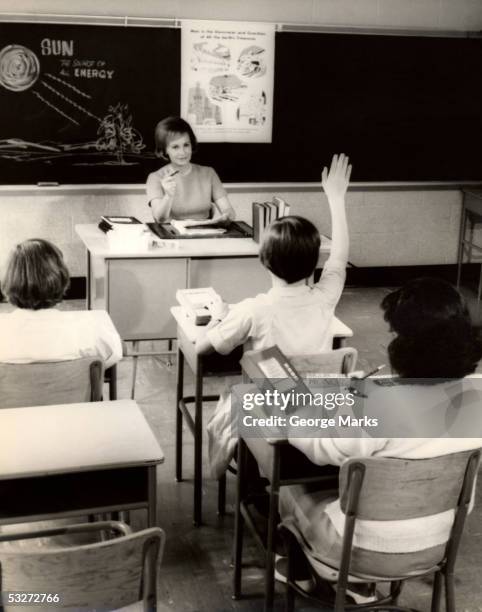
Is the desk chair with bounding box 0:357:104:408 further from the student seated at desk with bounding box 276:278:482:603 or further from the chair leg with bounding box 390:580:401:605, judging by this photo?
the chair leg with bounding box 390:580:401:605

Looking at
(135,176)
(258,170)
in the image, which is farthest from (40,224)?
(258,170)

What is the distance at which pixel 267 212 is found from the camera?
4770 mm

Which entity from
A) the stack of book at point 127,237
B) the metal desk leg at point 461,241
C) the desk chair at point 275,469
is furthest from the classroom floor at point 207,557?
the metal desk leg at point 461,241

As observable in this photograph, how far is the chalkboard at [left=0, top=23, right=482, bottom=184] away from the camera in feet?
19.3

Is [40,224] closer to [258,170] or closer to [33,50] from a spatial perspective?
[33,50]

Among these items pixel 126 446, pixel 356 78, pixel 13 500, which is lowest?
pixel 13 500

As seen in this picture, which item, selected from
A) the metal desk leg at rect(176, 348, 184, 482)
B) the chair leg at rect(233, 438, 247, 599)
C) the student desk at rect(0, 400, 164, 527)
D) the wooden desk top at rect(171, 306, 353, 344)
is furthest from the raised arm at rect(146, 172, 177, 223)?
the student desk at rect(0, 400, 164, 527)

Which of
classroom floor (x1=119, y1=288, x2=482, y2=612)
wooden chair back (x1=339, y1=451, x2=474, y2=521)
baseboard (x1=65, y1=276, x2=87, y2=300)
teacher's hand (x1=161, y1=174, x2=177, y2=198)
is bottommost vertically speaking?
classroom floor (x1=119, y1=288, x2=482, y2=612)

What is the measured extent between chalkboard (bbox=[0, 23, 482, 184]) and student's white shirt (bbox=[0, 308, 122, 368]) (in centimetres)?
316

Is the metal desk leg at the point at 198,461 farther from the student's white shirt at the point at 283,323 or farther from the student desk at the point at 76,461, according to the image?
the student desk at the point at 76,461

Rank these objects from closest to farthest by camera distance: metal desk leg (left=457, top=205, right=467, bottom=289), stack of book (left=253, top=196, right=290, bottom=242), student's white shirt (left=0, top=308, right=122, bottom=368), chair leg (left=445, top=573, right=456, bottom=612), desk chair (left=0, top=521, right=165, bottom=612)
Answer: desk chair (left=0, top=521, right=165, bottom=612), chair leg (left=445, top=573, right=456, bottom=612), student's white shirt (left=0, top=308, right=122, bottom=368), stack of book (left=253, top=196, right=290, bottom=242), metal desk leg (left=457, top=205, right=467, bottom=289)

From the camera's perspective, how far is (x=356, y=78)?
21.2ft

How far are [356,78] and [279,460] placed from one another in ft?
14.8

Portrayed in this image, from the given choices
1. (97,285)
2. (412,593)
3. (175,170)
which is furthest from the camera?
(175,170)
